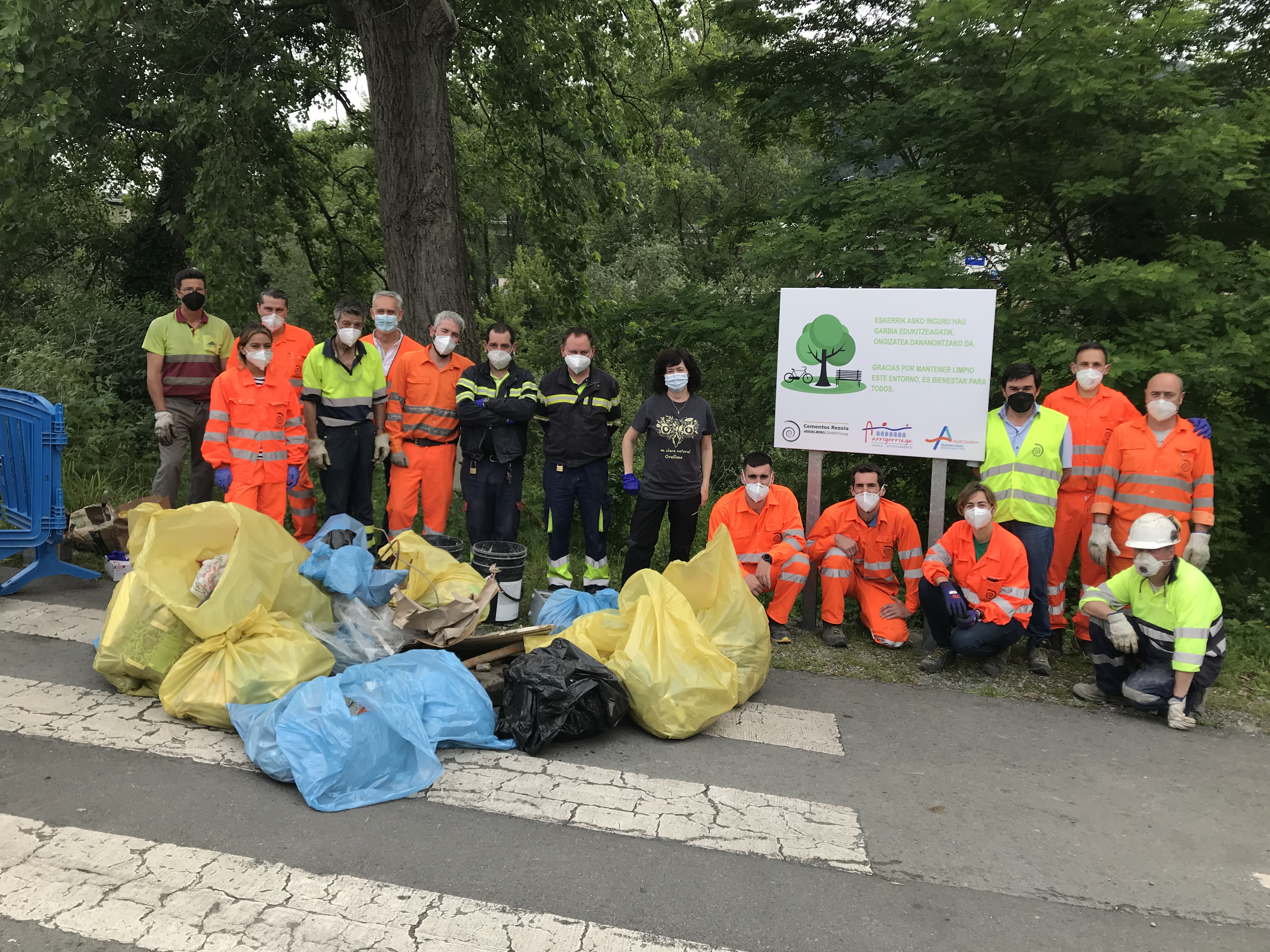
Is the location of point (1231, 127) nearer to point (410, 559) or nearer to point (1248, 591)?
point (1248, 591)

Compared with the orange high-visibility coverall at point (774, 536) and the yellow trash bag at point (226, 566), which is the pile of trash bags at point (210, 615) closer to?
the yellow trash bag at point (226, 566)

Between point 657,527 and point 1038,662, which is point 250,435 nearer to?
point 657,527

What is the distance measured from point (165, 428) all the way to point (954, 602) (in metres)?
5.49

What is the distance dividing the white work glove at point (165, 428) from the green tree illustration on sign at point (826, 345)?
448 centimetres

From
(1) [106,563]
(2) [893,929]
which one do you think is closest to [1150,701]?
(2) [893,929]

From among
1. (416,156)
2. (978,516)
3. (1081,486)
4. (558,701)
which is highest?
(416,156)

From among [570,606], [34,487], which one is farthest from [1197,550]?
[34,487]

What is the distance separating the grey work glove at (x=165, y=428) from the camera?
664 cm

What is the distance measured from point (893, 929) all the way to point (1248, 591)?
17.0 feet

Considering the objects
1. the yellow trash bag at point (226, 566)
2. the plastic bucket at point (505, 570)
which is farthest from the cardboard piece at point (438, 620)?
the plastic bucket at point (505, 570)

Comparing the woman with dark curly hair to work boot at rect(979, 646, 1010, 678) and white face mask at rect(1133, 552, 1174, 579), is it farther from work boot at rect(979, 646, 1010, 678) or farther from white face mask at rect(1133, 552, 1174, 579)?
white face mask at rect(1133, 552, 1174, 579)

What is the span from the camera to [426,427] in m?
6.41

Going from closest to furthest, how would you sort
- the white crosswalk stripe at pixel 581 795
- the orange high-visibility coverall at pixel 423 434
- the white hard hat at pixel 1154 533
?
the white crosswalk stripe at pixel 581 795, the white hard hat at pixel 1154 533, the orange high-visibility coverall at pixel 423 434

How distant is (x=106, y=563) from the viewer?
658cm
